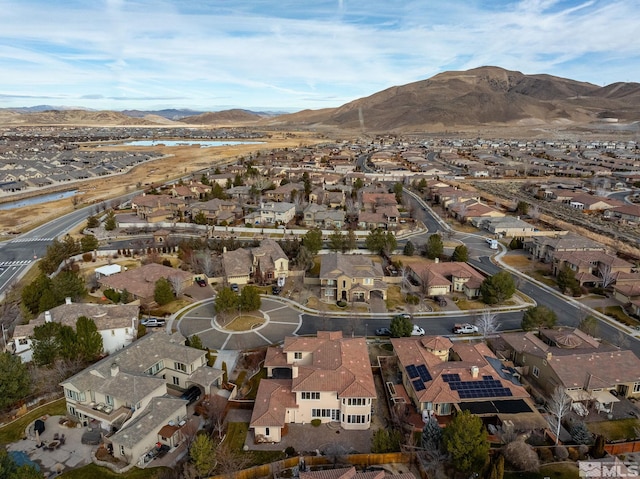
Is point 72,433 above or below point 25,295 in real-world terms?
below

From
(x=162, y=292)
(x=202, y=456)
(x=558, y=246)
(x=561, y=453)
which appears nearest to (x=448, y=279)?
(x=558, y=246)

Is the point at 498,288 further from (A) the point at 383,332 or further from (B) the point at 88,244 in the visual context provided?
(B) the point at 88,244

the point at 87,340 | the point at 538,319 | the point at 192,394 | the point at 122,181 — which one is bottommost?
the point at 192,394

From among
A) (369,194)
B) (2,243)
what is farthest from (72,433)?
(369,194)

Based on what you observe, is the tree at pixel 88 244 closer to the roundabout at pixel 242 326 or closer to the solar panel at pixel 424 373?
the roundabout at pixel 242 326

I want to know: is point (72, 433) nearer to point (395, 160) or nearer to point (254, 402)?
point (254, 402)

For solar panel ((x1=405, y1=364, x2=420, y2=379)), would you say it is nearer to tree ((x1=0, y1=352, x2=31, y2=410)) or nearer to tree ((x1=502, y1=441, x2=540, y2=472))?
tree ((x1=502, y1=441, x2=540, y2=472))

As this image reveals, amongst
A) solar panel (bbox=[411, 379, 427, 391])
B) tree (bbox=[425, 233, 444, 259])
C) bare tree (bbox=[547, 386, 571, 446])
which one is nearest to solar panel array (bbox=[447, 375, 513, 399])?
solar panel (bbox=[411, 379, 427, 391])
